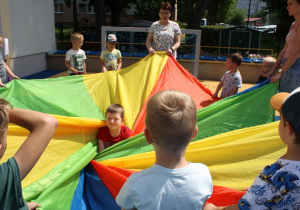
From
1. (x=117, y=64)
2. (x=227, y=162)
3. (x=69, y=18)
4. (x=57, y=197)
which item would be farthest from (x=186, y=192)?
(x=69, y=18)

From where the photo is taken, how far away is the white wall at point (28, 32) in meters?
7.47

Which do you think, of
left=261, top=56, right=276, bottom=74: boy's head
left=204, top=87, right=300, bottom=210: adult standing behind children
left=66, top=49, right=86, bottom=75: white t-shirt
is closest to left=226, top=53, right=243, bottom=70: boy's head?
left=261, top=56, right=276, bottom=74: boy's head

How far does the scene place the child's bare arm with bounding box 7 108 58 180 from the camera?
1.02 m

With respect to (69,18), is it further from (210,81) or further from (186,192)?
(186,192)

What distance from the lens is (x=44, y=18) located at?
29.9 ft

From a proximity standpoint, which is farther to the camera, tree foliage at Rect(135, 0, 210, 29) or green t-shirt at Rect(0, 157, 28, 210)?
tree foliage at Rect(135, 0, 210, 29)

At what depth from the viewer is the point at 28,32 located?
8.30 metres

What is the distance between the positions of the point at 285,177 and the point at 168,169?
0.36 meters

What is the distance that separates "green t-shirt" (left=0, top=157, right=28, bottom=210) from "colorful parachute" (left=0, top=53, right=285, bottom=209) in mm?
679

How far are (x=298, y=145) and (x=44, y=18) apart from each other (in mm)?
9253

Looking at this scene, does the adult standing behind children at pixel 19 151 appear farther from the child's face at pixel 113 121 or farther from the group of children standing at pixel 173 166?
the child's face at pixel 113 121

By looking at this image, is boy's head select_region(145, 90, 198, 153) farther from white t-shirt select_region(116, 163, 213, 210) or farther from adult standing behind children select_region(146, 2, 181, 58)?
adult standing behind children select_region(146, 2, 181, 58)

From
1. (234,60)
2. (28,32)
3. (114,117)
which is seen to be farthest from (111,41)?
(28,32)

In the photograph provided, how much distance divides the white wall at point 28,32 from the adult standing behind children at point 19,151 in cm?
712
